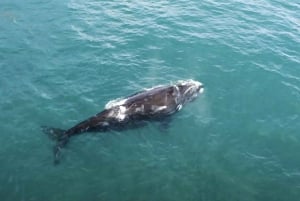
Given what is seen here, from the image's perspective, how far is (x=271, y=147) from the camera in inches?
1080

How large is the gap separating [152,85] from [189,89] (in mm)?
3068

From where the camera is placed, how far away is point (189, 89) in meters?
30.5

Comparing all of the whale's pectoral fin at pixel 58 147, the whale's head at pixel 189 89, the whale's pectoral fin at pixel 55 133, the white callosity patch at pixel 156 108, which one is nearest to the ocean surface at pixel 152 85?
the whale's pectoral fin at pixel 58 147

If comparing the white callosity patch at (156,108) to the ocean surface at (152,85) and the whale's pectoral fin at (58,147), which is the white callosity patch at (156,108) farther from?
the whale's pectoral fin at (58,147)

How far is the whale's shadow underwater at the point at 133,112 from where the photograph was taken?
86.1ft

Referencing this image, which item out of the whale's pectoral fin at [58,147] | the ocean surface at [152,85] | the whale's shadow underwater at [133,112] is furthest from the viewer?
the whale's shadow underwater at [133,112]

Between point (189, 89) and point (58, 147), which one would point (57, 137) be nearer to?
point (58, 147)

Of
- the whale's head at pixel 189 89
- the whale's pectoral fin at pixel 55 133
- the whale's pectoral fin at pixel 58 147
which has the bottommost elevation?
the whale's pectoral fin at pixel 58 147

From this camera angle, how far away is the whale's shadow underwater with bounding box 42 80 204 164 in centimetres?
2625

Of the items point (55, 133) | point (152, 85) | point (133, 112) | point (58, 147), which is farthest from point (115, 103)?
point (58, 147)


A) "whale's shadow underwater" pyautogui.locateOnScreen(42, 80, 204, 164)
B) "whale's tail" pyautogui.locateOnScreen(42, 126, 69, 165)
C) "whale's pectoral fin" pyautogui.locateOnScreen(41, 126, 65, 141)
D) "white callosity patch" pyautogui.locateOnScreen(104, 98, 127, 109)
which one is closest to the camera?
"whale's tail" pyautogui.locateOnScreen(42, 126, 69, 165)

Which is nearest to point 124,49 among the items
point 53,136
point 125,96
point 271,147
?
point 125,96

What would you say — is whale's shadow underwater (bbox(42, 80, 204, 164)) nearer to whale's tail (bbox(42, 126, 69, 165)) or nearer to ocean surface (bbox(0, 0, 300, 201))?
whale's tail (bbox(42, 126, 69, 165))

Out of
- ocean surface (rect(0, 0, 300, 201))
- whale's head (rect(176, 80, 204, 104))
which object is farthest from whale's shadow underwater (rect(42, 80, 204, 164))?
ocean surface (rect(0, 0, 300, 201))
